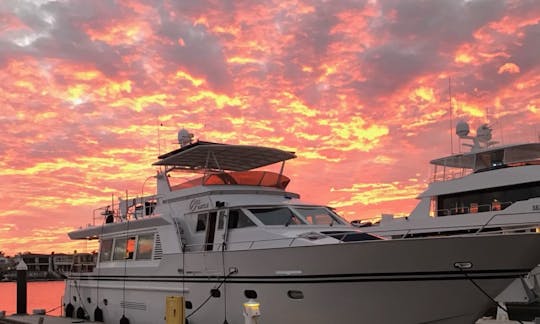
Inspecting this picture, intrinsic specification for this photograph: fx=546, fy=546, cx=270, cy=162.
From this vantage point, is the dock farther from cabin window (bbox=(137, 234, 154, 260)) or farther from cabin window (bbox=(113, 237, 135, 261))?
cabin window (bbox=(137, 234, 154, 260))

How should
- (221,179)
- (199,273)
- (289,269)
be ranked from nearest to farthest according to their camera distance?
(289,269)
(199,273)
(221,179)

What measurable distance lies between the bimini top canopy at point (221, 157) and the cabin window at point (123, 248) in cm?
240

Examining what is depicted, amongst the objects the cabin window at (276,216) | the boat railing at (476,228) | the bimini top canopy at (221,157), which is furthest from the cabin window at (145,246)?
the boat railing at (476,228)

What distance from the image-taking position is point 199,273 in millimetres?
12500

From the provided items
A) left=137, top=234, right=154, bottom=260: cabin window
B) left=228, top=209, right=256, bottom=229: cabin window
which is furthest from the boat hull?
left=137, top=234, right=154, bottom=260: cabin window

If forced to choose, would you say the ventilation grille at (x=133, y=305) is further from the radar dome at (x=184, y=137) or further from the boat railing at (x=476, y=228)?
the boat railing at (x=476, y=228)

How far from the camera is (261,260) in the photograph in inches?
431

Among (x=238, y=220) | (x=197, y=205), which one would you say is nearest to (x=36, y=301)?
(x=197, y=205)

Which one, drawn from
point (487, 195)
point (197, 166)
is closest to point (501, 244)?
point (197, 166)

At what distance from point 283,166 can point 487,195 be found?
11.6m

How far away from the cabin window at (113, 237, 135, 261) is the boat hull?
3.76 m

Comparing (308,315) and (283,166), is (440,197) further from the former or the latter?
(308,315)

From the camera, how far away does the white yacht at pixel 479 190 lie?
2147 centimetres

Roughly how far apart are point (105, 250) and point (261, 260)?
8.00m
